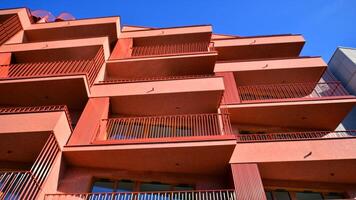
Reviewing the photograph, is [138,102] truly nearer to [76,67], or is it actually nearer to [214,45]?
[76,67]

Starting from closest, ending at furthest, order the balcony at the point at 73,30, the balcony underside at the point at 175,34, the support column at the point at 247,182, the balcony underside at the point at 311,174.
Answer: the support column at the point at 247,182, the balcony underside at the point at 311,174, the balcony at the point at 73,30, the balcony underside at the point at 175,34

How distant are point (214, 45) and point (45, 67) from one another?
32.5ft

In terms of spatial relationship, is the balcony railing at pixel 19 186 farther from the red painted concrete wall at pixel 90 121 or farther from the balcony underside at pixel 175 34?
the balcony underside at pixel 175 34

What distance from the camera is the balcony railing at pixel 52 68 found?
1277cm

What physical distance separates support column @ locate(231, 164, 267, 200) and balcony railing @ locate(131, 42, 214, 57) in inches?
360

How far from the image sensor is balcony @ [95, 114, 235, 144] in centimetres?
1110

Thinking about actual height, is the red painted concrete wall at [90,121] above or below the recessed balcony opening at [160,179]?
above

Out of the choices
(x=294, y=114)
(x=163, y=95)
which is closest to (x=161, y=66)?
(x=163, y=95)

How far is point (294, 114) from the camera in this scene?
12.3 metres

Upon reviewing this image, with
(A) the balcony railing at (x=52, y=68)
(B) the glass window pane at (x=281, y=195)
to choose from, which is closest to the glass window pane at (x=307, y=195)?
(B) the glass window pane at (x=281, y=195)

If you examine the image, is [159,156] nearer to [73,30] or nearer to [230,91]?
[230,91]

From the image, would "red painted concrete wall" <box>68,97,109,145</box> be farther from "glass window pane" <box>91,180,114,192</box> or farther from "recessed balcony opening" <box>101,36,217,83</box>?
"recessed balcony opening" <box>101,36,217,83</box>

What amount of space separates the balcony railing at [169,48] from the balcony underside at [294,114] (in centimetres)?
583

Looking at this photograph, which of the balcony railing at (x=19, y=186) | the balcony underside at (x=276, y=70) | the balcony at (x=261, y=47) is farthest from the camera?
the balcony at (x=261, y=47)
